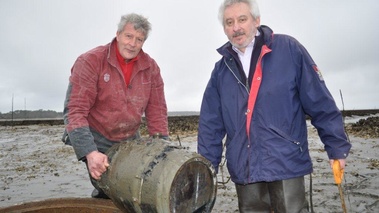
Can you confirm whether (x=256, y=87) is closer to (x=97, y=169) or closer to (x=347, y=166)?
(x=97, y=169)

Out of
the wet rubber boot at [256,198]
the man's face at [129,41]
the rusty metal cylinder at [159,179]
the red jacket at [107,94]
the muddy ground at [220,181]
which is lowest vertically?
the muddy ground at [220,181]

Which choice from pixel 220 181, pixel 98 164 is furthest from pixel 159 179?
pixel 220 181

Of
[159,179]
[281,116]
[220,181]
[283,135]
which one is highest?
[281,116]

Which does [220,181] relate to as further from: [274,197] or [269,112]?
[269,112]

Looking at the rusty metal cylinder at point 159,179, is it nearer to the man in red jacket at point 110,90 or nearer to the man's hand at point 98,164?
the man's hand at point 98,164

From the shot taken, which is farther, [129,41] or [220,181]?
[220,181]

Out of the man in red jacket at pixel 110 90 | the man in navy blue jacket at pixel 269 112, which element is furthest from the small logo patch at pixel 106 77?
the man in navy blue jacket at pixel 269 112

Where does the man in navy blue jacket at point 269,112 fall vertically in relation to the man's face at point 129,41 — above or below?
below

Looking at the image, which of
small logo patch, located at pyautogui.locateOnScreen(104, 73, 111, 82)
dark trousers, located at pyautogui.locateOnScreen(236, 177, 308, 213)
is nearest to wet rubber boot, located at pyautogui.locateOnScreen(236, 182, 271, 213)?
dark trousers, located at pyautogui.locateOnScreen(236, 177, 308, 213)

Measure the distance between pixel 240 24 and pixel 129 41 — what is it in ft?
3.77

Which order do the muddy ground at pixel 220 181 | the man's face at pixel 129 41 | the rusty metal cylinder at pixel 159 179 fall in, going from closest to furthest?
the rusty metal cylinder at pixel 159 179, the man's face at pixel 129 41, the muddy ground at pixel 220 181

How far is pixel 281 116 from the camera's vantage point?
8.75ft

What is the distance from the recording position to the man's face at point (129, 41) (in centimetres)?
317

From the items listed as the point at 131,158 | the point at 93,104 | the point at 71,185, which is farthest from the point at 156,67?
the point at 71,185
